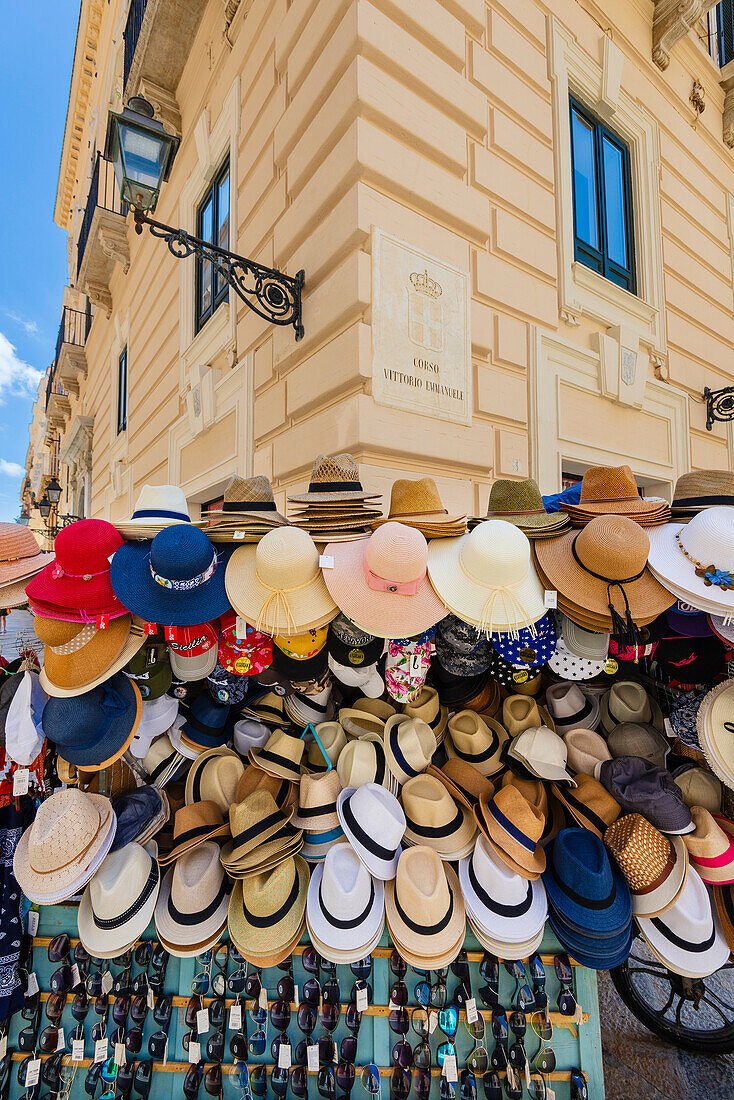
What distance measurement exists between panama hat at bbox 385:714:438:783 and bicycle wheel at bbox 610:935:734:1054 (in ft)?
4.90

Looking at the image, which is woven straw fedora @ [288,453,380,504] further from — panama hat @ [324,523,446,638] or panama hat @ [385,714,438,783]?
panama hat @ [385,714,438,783]

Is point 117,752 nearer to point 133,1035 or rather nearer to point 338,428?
point 133,1035

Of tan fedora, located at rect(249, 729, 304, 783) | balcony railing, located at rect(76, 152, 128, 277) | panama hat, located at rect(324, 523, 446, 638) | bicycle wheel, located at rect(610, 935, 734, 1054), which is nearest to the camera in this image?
panama hat, located at rect(324, 523, 446, 638)

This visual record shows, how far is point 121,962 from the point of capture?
1923 millimetres

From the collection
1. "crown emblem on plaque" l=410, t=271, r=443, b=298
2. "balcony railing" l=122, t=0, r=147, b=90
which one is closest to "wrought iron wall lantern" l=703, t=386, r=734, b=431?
"crown emblem on plaque" l=410, t=271, r=443, b=298

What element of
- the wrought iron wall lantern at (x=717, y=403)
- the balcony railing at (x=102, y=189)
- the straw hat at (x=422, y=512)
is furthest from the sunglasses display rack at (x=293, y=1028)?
the balcony railing at (x=102, y=189)

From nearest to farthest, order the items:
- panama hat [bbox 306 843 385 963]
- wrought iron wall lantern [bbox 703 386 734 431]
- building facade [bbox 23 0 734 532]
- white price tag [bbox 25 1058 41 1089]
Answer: panama hat [bbox 306 843 385 963]
white price tag [bbox 25 1058 41 1089]
building facade [bbox 23 0 734 532]
wrought iron wall lantern [bbox 703 386 734 431]

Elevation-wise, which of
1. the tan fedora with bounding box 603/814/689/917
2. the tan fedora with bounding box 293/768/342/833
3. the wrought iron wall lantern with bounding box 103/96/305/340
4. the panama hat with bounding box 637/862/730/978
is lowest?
the panama hat with bounding box 637/862/730/978

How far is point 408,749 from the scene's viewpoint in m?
1.98

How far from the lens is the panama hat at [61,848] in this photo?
166 centimetres

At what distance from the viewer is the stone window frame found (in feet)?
15.0

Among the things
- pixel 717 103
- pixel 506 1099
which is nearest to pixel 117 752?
pixel 506 1099

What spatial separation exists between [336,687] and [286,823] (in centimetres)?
58

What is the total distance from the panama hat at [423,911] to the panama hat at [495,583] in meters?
0.96
